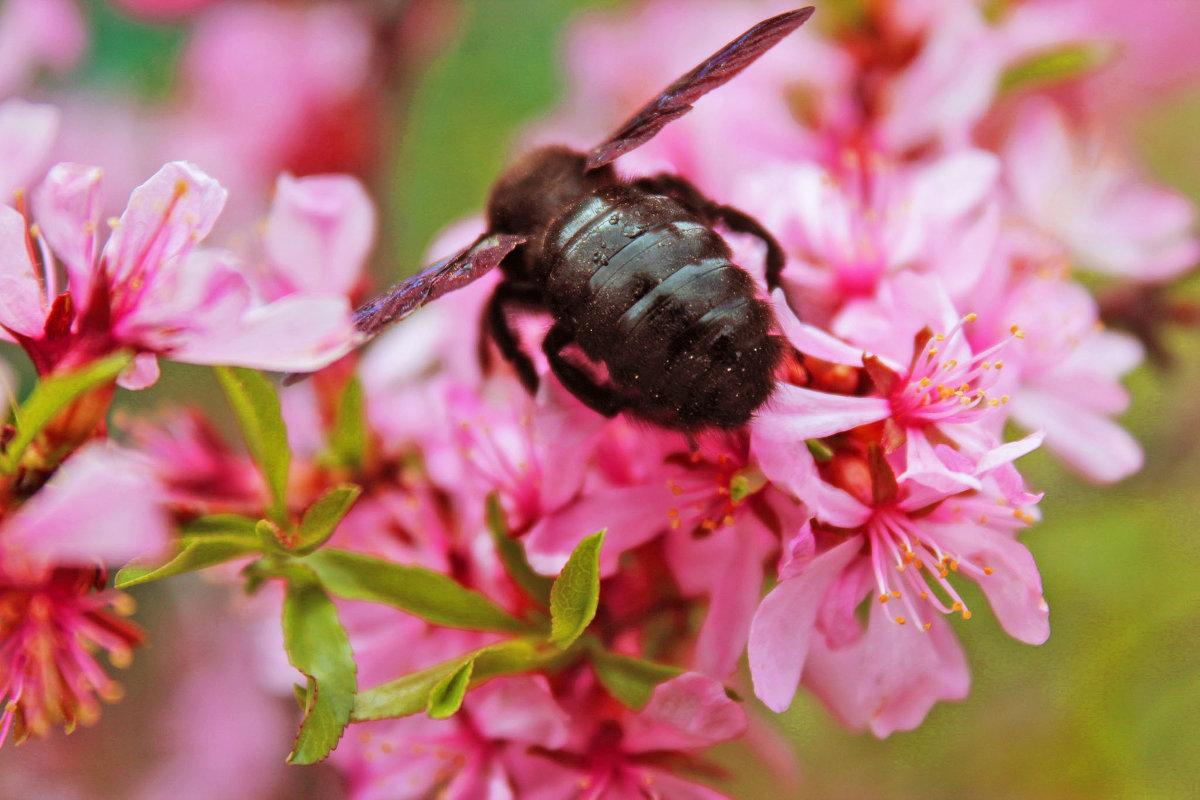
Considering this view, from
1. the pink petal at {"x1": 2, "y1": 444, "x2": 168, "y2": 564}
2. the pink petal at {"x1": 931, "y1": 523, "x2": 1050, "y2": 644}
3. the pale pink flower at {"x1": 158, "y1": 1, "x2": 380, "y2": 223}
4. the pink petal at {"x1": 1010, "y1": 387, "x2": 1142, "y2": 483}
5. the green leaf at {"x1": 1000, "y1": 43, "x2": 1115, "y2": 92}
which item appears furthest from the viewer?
the pale pink flower at {"x1": 158, "y1": 1, "x2": 380, "y2": 223}

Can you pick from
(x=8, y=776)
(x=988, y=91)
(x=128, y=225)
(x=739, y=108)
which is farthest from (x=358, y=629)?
(x=8, y=776)

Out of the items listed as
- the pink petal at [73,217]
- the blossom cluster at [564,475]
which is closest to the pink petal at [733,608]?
the blossom cluster at [564,475]

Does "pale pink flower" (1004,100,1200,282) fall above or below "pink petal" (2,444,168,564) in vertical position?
below

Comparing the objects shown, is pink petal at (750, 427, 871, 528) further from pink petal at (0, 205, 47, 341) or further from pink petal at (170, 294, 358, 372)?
pink petal at (0, 205, 47, 341)

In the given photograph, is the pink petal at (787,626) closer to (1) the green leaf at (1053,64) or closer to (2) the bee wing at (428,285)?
(2) the bee wing at (428,285)

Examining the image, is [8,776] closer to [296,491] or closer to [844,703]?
[296,491]

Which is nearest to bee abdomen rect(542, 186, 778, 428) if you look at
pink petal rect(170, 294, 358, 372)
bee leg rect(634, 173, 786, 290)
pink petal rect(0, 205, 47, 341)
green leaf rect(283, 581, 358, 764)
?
bee leg rect(634, 173, 786, 290)

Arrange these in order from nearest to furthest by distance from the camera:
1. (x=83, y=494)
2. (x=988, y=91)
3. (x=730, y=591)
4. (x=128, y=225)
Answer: (x=83, y=494) < (x=128, y=225) < (x=730, y=591) < (x=988, y=91)
